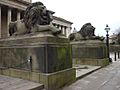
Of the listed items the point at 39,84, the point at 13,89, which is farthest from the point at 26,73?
the point at 13,89

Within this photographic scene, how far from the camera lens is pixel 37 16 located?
721cm

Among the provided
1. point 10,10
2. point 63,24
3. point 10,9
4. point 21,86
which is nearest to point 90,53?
point 21,86

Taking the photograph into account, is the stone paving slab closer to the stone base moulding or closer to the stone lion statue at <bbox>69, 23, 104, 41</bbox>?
the stone base moulding

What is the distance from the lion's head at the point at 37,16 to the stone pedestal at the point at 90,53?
688 cm

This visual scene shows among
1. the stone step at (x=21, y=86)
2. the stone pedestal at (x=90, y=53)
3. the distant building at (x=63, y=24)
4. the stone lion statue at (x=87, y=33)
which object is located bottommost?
the stone step at (x=21, y=86)

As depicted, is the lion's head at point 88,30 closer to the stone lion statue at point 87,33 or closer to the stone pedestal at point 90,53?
the stone lion statue at point 87,33

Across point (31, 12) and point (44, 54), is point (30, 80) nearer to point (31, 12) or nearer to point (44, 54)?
point (44, 54)

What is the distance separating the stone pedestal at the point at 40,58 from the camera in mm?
6590

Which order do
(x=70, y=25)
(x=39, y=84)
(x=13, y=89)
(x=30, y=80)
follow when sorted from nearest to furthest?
(x=13, y=89)
(x=39, y=84)
(x=30, y=80)
(x=70, y=25)

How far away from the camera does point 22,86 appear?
6160mm

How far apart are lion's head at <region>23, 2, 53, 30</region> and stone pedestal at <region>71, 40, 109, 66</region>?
271 inches

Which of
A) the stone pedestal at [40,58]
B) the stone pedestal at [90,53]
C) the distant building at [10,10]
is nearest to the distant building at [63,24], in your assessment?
the distant building at [10,10]

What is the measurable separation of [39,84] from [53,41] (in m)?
1.55

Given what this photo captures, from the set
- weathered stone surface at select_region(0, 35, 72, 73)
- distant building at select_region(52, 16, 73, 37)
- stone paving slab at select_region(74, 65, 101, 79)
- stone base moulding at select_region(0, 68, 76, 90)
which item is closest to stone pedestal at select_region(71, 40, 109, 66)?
stone paving slab at select_region(74, 65, 101, 79)
